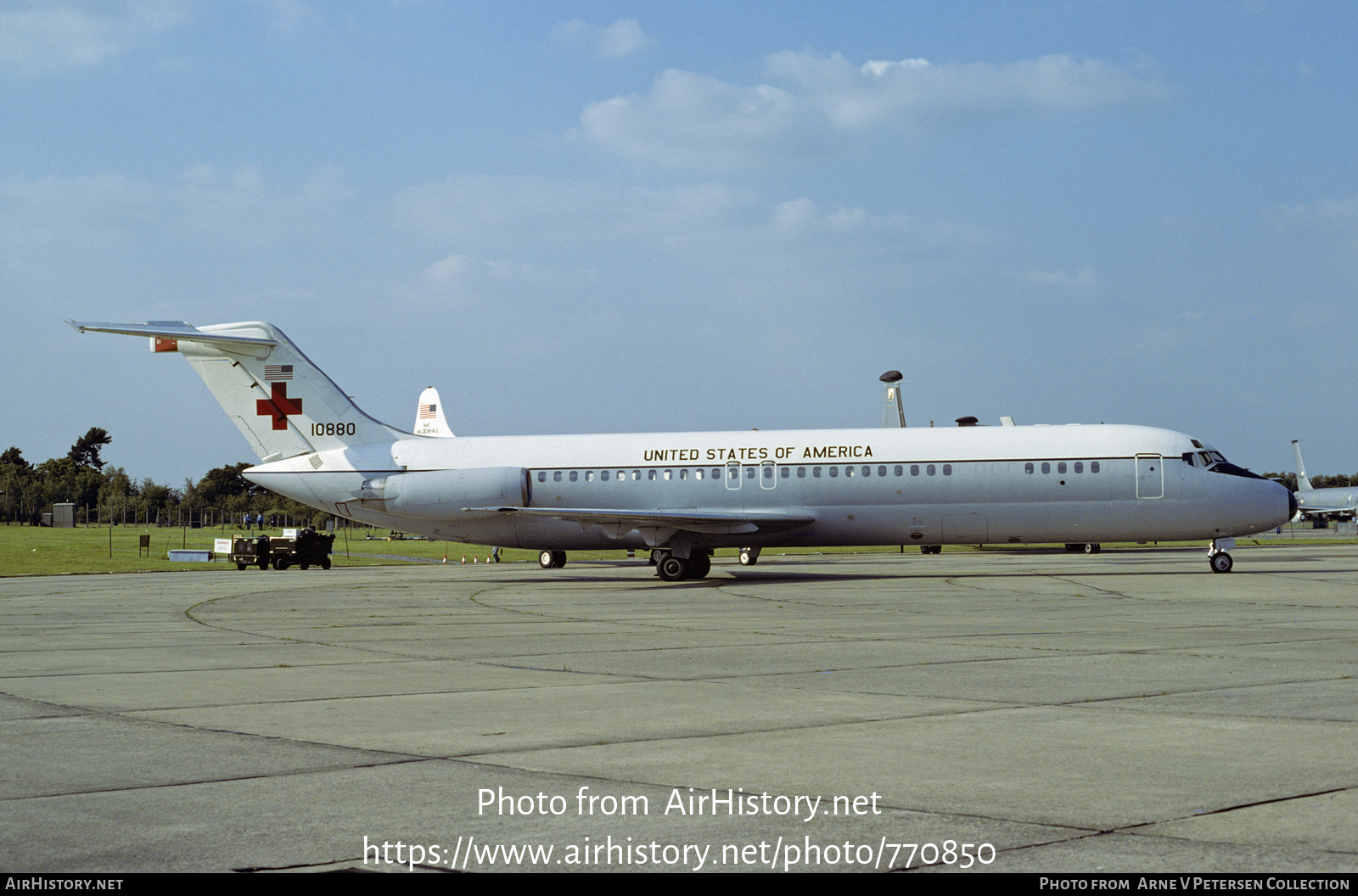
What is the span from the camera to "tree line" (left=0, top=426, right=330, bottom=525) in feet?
523

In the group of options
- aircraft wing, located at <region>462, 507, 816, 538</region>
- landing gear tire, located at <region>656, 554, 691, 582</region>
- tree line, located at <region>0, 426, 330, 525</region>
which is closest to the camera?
aircraft wing, located at <region>462, 507, 816, 538</region>

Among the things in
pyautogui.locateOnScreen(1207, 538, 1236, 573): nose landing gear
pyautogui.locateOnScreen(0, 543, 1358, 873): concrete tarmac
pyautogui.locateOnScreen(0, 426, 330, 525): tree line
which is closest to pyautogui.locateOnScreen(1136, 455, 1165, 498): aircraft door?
pyautogui.locateOnScreen(1207, 538, 1236, 573): nose landing gear

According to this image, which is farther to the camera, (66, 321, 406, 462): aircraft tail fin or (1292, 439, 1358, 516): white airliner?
(1292, 439, 1358, 516): white airliner

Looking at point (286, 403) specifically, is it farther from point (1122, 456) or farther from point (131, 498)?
point (131, 498)

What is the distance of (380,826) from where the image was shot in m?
5.34

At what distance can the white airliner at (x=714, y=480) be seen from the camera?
28.0 metres

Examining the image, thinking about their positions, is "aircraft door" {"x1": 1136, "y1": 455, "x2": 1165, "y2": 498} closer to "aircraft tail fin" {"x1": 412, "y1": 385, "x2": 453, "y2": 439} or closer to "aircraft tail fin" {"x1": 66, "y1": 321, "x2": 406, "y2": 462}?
"aircraft tail fin" {"x1": 66, "y1": 321, "x2": 406, "y2": 462}

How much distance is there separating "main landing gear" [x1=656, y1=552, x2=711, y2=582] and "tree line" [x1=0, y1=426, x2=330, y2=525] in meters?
130

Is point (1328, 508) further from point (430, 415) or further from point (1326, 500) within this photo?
point (430, 415)

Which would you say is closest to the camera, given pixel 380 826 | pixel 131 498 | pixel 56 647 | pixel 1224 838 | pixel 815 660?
pixel 1224 838

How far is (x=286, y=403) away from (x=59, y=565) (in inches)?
629

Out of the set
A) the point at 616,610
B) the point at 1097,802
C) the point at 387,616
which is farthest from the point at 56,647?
the point at 1097,802

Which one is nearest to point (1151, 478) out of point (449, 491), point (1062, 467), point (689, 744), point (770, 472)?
point (1062, 467)

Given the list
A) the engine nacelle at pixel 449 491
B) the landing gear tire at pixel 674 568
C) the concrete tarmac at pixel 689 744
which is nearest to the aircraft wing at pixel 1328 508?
the landing gear tire at pixel 674 568
